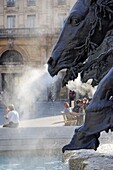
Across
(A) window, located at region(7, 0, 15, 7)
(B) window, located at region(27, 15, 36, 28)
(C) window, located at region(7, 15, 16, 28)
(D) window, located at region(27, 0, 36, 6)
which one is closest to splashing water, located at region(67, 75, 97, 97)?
(B) window, located at region(27, 15, 36, 28)

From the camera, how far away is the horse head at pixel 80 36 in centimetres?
295

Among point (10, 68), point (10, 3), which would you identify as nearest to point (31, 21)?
point (10, 3)

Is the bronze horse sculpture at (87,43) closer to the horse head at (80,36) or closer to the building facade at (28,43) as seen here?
the horse head at (80,36)

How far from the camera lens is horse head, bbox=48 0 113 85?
2951 mm

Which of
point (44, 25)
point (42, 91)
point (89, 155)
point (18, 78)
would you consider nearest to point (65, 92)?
point (42, 91)

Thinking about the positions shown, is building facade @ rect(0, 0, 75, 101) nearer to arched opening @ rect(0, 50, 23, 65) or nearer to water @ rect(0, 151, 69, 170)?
arched opening @ rect(0, 50, 23, 65)

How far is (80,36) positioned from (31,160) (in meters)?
4.43

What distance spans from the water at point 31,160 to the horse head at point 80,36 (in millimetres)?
3264

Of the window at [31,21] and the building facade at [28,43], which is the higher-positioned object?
the window at [31,21]

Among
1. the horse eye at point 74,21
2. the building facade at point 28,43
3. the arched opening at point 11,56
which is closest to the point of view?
A: the horse eye at point 74,21

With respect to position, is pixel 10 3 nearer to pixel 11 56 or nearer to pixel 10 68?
pixel 11 56

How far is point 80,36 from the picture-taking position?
3.06 meters

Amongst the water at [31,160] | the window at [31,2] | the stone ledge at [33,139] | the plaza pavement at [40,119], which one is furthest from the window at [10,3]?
the water at [31,160]

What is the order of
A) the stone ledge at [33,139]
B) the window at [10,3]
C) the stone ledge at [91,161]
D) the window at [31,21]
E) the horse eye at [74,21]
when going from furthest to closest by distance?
the window at [10,3], the window at [31,21], the stone ledge at [33,139], the horse eye at [74,21], the stone ledge at [91,161]
